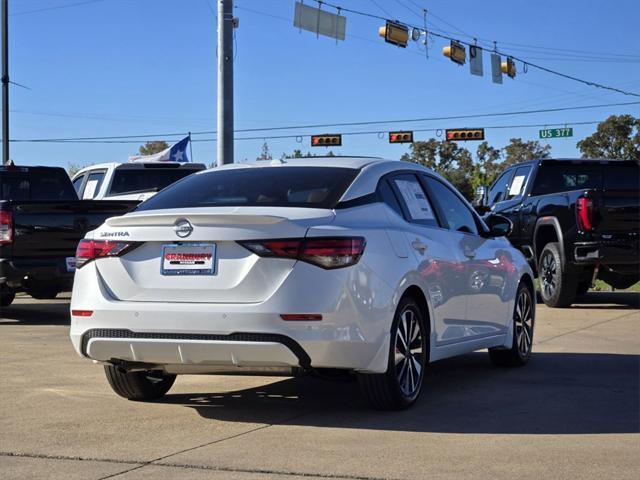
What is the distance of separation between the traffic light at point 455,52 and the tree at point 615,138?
4848 centimetres

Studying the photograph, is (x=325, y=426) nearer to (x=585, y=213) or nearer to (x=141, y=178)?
(x=585, y=213)

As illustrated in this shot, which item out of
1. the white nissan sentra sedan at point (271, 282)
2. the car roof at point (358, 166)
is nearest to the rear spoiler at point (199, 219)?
the white nissan sentra sedan at point (271, 282)

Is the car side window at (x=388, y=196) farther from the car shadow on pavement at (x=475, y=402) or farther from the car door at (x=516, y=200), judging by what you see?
the car door at (x=516, y=200)

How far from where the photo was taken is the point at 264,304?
612 cm

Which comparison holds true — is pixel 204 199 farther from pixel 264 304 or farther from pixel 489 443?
pixel 489 443

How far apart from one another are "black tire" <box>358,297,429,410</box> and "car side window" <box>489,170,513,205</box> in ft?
32.1

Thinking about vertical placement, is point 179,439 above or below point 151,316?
below

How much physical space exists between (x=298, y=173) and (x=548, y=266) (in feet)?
26.9

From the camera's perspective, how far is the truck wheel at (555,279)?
1421 centimetres

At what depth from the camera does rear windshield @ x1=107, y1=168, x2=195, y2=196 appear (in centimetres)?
1739

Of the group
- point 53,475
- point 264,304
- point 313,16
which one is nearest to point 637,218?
point 264,304

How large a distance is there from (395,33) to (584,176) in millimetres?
14929

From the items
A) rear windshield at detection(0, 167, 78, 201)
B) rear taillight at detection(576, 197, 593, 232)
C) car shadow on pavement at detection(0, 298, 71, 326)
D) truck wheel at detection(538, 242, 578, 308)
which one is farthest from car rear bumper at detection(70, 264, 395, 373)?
rear windshield at detection(0, 167, 78, 201)

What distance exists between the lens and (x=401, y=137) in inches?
2469
